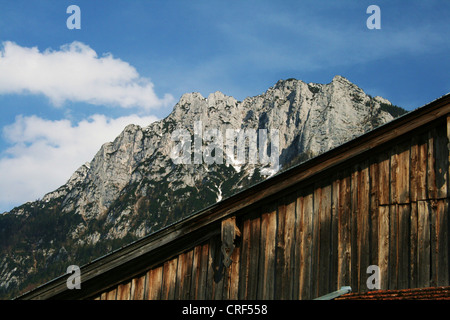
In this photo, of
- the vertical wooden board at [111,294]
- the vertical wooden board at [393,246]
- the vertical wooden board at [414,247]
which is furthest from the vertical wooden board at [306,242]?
→ the vertical wooden board at [111,294]

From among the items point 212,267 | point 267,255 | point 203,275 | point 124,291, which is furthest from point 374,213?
point 124,291

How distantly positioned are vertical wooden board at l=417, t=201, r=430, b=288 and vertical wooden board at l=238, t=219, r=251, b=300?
10.0 feet

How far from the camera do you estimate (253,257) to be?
9.29 meters

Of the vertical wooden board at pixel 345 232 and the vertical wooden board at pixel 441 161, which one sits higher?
the vertical wooden board at pixel 441 161

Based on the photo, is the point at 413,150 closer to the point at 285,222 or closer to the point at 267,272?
the point at 285,222

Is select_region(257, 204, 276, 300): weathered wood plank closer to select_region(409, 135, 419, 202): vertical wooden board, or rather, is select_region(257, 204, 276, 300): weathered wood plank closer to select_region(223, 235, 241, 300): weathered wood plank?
select_region(223, 235, 241, 300): weathered wood plank

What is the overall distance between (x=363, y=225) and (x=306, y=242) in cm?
108

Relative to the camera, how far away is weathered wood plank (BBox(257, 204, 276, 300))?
902 centimetres

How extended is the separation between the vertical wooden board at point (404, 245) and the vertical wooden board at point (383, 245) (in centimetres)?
20

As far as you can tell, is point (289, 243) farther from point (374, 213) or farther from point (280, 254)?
point (374, 213)

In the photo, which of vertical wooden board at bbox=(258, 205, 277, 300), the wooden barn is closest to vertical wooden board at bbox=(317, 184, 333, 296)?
the wooden barn

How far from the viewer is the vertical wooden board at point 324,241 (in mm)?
8664

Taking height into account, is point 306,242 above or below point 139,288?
above

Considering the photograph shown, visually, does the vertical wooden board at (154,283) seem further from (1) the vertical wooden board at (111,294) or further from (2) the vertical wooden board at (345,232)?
(2) the vertical wooden board at (345,232)
